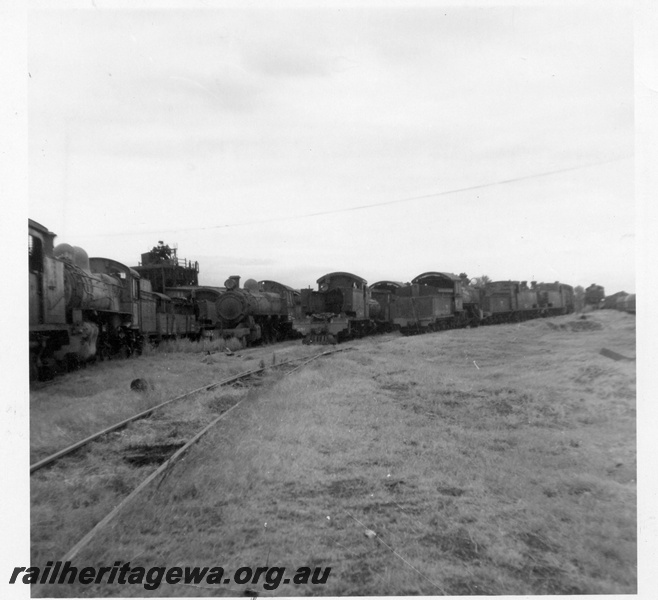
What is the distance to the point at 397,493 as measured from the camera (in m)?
4.27

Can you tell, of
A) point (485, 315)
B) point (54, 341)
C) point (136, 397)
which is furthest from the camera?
point (485, 315)

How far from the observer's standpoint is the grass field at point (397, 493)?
3.29 metres

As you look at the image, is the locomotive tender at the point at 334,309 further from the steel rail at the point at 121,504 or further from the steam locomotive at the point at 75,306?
the steel rail at the point at 121,504

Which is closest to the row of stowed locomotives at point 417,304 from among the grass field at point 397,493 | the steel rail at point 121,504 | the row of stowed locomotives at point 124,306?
the row of stowed locomotives at point 124,306

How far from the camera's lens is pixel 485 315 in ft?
89.5

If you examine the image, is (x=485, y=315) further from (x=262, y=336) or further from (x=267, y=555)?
(x=267, y=555)

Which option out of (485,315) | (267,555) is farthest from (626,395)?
(485,315)

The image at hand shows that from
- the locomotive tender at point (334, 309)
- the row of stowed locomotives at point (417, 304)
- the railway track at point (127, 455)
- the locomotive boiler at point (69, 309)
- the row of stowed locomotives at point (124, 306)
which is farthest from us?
the row of stowed locomotives at point (417, 304)

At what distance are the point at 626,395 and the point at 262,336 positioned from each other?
1760cm

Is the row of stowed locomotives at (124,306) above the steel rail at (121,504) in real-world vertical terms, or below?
above

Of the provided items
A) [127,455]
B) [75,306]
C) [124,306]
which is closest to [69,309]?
[75,306]

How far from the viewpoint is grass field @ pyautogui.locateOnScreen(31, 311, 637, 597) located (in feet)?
10.8

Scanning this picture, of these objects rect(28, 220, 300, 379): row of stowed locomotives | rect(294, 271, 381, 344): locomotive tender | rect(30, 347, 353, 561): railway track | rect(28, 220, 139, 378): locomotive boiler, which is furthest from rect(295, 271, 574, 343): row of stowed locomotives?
rect(30, 347, 353, 561): railway track

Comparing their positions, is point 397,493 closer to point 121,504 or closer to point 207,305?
point 121,504
